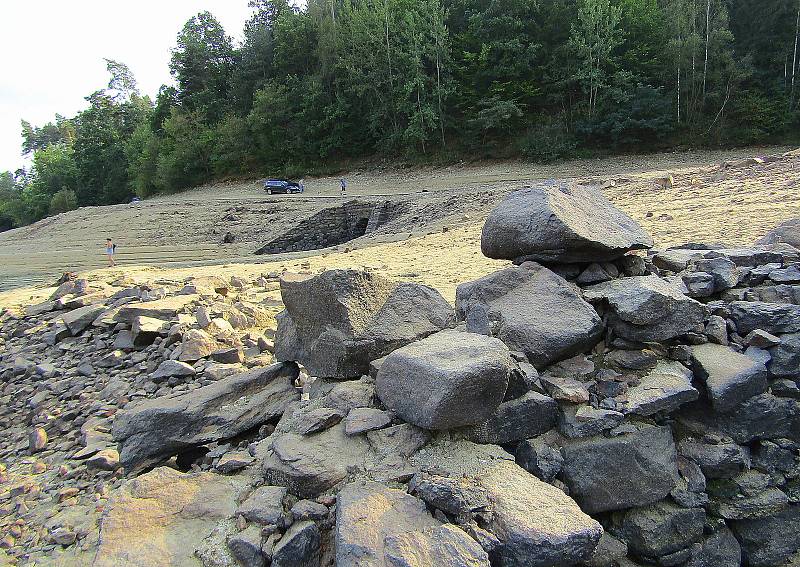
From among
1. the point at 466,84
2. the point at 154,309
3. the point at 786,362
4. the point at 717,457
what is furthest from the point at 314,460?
the point at 466,84

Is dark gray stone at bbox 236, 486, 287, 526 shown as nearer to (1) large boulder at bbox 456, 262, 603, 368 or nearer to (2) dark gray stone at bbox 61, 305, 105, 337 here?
(1) large boulder at bbox 456, 262, 603, 368

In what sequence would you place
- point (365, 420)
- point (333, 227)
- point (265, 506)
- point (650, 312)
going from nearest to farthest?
point (265, 506), point (365, 420), point (650, 312), point (333, 227)

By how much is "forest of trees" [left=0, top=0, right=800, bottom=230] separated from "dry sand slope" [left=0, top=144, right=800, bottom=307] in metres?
2.22

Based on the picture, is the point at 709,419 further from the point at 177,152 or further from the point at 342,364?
the point at 177,152

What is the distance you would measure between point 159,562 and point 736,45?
1268 inches

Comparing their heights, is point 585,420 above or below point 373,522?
below

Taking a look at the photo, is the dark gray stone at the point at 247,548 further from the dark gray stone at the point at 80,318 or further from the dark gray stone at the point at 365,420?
the dark gray stone at the point at 80,318

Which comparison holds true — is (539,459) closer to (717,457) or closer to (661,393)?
(661,393)

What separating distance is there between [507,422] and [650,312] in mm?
1414

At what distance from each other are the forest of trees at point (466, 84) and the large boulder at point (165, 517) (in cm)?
2531

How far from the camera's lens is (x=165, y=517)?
9.91 feet

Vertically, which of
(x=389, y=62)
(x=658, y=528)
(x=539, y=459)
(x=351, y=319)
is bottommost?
(x=658, y=528)

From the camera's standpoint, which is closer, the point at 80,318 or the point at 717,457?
the point at 717,457

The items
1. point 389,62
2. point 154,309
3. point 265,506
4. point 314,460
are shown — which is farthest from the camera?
point 389,62
